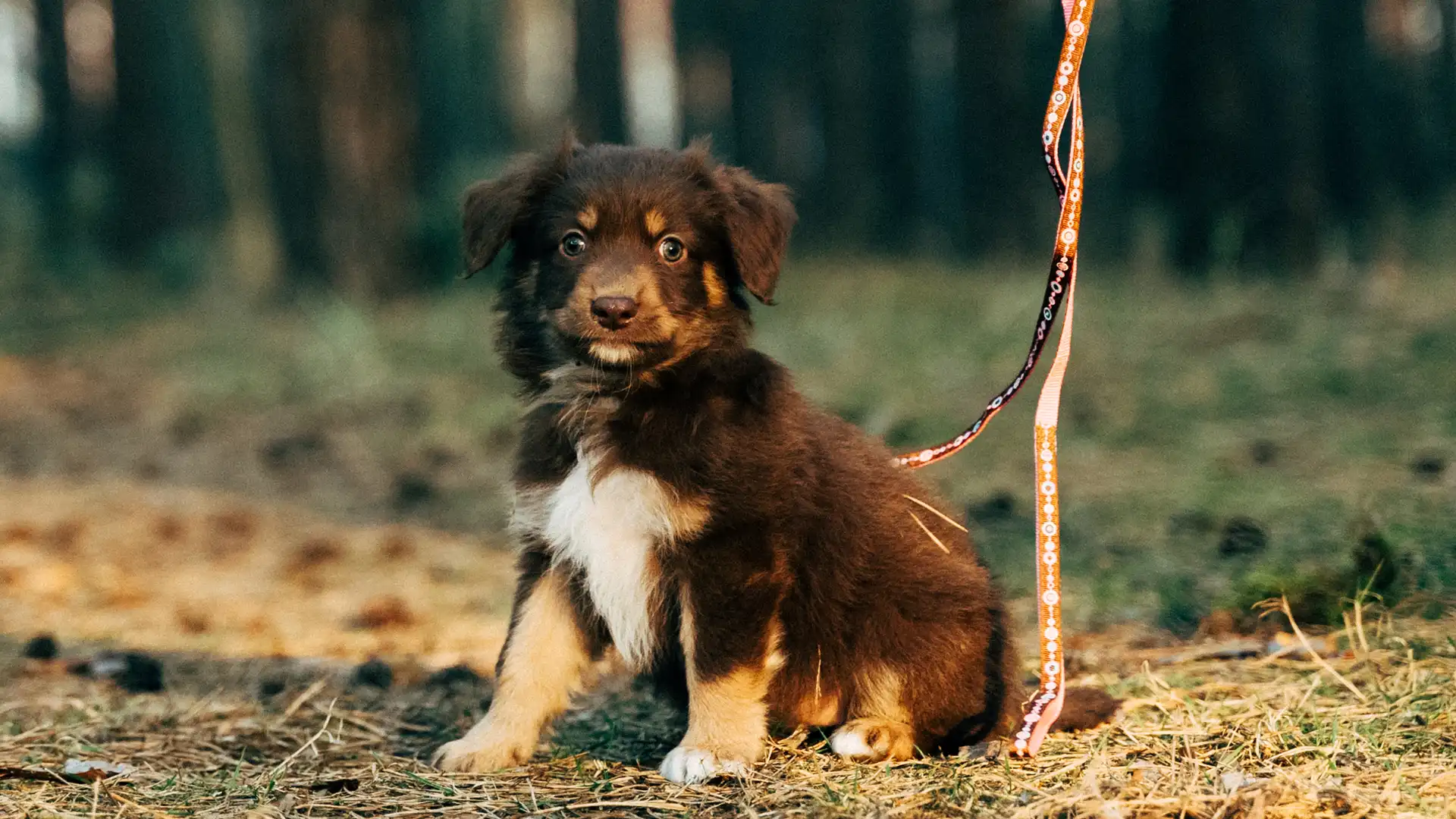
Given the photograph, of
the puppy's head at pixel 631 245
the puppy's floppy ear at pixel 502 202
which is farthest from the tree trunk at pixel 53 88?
the puppy's head at pixel 631 245

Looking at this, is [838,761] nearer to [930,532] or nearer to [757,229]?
[930,532]

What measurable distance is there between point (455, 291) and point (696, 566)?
10.2 meters

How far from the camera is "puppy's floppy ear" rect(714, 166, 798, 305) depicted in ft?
12.8

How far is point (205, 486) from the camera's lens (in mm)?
8586

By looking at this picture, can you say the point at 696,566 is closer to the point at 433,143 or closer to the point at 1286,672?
the point at 1286,672

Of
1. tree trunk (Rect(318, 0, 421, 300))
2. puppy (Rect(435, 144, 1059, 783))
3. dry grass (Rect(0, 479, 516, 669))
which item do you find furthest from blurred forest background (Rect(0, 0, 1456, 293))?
puppy (Rect(435, 144, 1059, 783))

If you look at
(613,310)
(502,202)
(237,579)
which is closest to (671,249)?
(613,310)

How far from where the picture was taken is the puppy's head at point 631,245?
3730 millimetres

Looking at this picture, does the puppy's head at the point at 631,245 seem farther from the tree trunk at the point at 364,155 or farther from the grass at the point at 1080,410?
the tree trunk at the point at 364,155

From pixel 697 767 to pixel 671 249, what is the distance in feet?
4.80

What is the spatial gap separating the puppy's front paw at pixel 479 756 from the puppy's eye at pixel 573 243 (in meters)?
1.42

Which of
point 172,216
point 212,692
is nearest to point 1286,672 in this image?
point 212,692

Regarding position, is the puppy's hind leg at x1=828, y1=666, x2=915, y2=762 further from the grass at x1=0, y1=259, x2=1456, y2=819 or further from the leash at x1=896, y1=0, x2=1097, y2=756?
the leash at x1=896, y1=0, x2=1097, y2=756

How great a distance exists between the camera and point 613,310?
3.63m
